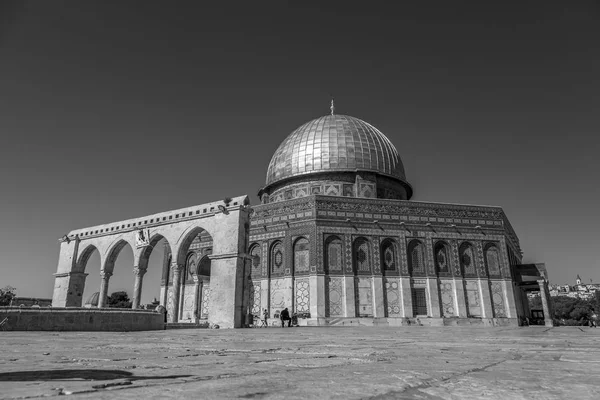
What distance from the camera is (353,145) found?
3403cm

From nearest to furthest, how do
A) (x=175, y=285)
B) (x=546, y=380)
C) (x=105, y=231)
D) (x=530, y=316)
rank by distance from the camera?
(x=546, y=380), (x=175, y=285), (x=105, y=231), (x=530, y=316)

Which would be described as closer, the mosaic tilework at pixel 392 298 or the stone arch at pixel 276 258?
the mosaic tilework at pixel 392 298

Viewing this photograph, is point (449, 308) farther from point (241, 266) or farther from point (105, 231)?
point (105, 231)

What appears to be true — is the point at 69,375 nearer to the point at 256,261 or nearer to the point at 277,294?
the point at 277,294

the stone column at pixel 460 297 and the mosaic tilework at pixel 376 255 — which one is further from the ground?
the mosaic tilework at pixel 376 255

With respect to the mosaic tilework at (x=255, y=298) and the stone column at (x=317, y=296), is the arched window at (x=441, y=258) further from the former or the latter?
the mosaic tilework at (x=255, y=298)

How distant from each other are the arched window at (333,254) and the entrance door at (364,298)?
1.70m

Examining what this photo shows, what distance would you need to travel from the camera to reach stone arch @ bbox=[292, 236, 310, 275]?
26642 millimetres

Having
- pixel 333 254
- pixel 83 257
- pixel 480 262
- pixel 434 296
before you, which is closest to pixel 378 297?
pixel 434 296

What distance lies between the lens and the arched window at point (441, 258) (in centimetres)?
2762

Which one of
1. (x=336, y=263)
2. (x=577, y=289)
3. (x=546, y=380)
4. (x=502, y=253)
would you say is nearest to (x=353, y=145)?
(x=336, y=263)

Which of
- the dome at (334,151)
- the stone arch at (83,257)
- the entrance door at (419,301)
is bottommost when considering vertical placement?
the entrance door at (419,301)

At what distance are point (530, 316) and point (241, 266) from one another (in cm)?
2591


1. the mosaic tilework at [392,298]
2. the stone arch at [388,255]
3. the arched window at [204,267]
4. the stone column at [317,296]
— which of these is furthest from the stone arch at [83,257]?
the mosaic tilework at [392,298]
